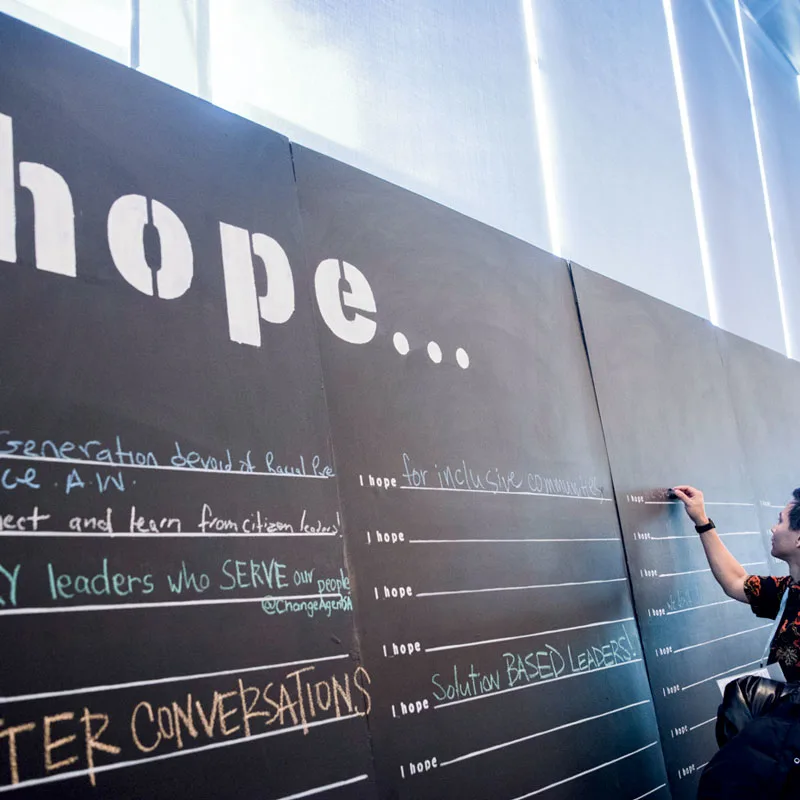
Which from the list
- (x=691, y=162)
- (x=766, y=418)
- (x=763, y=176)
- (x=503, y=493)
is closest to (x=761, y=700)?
(x=503, y=493)

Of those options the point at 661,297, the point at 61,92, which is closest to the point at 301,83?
the point at 61,92

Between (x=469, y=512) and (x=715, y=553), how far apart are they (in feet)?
3.55

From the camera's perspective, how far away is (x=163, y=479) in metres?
1.17

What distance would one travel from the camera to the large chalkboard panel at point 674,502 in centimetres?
219

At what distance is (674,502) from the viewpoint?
2.44m

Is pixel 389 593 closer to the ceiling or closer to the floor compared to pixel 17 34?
closer to the floor

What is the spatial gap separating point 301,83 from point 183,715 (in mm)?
1357

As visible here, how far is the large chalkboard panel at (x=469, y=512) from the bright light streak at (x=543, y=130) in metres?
0.46

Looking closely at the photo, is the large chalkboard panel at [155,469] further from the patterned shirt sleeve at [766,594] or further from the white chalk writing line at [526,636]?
the patterned shirt sleeve at [766,594]

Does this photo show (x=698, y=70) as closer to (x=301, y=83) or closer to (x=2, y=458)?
(x=301, y=83)

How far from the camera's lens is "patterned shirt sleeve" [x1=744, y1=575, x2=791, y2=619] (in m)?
2.19

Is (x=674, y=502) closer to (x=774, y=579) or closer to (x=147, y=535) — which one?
(x=774, y=579)

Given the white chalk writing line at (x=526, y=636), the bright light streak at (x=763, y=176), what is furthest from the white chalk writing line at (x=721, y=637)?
the bright light streak at (x=763, y=176)

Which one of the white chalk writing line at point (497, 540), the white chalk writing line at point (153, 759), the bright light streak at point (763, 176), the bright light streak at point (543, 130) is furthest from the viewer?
the bright light streak at point (763, 176)
